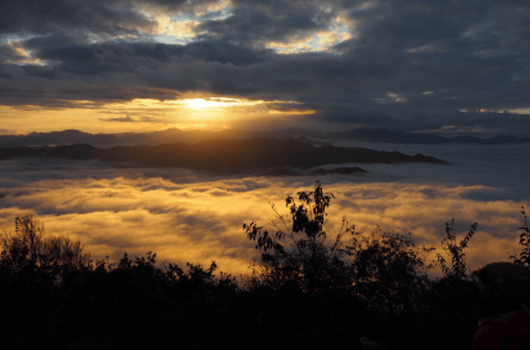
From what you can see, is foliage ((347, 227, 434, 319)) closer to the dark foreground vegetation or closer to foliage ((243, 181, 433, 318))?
foliage ((243, 181, 433, 318))

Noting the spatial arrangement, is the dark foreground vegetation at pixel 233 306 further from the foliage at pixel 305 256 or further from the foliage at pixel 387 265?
the foliage at pixel 387 265

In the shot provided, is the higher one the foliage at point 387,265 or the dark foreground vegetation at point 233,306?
the dark foreground vegetation at point 233,306

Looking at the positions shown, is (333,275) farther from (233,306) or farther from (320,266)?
(233,306)

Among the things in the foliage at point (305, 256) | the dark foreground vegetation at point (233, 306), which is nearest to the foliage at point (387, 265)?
the dark foreground vegetation at point (233, 306)

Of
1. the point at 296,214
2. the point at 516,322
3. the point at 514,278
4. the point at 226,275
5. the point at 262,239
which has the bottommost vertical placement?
the point at 226,275

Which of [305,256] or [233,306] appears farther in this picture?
[305,256]

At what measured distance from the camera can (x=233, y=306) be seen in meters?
3.41

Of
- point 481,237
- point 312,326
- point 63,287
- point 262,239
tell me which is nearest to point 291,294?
point 312,326

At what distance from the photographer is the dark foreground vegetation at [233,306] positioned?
831cm

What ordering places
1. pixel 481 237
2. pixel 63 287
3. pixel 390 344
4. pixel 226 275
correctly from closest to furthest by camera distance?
pixel 390 344, pixel 63 287, pixel 226 275, pixel 481 237

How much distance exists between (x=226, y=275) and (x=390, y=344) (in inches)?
324

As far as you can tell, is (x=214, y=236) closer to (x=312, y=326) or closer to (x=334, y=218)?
(x=334, y=218)

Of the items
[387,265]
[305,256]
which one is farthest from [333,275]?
[387,265]

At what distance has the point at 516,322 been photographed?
3.05 metres
